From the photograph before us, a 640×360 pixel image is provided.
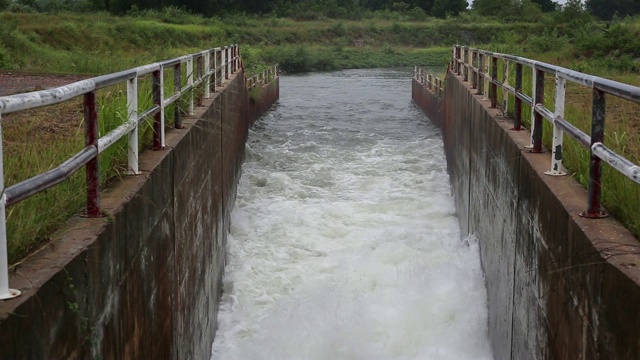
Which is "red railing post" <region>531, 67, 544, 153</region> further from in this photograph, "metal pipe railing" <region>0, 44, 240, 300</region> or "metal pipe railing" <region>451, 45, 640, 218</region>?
"metal pipe railing" <region>0, 44, 240, 300</region>

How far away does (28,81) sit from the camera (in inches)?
602

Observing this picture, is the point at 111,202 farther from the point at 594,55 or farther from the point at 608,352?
the point at 594,55

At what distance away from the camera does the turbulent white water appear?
9.34 m

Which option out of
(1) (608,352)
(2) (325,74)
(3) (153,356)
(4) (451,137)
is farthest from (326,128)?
(2) (325,74)

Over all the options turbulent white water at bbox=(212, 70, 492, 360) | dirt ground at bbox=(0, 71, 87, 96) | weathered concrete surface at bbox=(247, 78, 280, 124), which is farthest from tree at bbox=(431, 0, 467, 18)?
Answer: dirt ground at bbox=(0, 71, 87, 96)

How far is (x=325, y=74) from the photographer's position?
163 feet

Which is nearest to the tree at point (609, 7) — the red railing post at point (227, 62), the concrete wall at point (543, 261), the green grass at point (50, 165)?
the red railing post at point (227, 62)

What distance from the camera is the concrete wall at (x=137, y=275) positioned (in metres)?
3.44

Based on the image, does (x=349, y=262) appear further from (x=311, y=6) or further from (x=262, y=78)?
(x=311, y=6)

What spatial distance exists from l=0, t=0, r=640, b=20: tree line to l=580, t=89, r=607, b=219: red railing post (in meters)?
51.8

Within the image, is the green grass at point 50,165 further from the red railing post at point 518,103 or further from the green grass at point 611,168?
the red railing post at point 518,103

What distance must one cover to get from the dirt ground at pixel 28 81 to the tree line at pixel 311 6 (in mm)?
37736

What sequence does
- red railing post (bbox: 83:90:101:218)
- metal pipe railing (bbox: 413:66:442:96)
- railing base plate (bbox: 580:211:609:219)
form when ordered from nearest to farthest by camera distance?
red railing post (bbox: 83:90:101:218), railing base plate (bbox: 580:211:609:219), metal pipe railing (bbox: 413:66:442:96)

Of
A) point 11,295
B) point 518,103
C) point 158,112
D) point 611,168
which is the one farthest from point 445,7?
point 11,295
